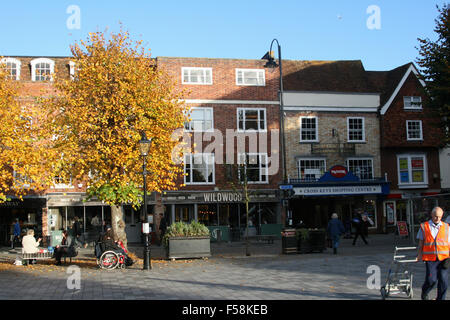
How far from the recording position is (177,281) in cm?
1351

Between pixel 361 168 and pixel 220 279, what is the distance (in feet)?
73.5

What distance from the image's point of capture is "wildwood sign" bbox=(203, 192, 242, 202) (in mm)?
31052

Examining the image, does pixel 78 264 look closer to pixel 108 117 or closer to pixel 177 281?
pixel 108 117

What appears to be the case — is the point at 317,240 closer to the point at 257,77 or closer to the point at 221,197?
the point at 221,197

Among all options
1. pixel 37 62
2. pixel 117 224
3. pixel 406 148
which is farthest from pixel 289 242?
pixel 37 62

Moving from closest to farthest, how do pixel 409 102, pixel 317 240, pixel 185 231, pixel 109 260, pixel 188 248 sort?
pixel 109 260 → pixel 188 248 → pixel 185 231 → pixel 317 240 → pixel 409 102

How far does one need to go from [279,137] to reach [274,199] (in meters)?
4.15

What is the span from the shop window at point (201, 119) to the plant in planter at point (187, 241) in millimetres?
12367

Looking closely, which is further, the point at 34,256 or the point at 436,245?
the point at 34,256

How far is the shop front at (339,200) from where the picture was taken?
105 feet

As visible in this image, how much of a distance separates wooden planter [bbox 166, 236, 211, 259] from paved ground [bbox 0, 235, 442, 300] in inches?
11.5

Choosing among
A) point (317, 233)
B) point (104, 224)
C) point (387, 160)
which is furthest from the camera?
point (387, 160)

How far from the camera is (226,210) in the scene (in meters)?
A: 32.0
